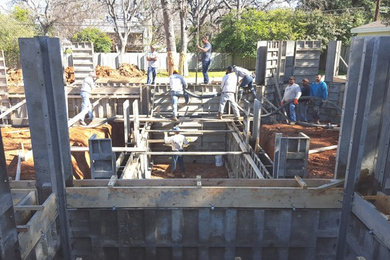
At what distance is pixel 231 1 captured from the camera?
38.3m

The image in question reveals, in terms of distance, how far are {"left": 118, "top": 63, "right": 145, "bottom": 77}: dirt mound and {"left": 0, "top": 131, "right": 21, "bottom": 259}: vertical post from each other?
26538mm

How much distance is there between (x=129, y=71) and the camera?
28.9 meters

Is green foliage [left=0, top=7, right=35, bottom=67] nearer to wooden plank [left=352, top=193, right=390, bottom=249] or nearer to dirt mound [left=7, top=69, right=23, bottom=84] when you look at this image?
dirt mound [left=7, top=69, right=23, bottom=84]

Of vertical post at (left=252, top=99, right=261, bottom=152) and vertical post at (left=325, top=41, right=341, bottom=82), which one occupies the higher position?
vertical post at (left=325, top=41, right=341, bottom=82)

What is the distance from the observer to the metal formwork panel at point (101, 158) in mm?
5805

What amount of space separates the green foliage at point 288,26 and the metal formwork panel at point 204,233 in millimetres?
24470

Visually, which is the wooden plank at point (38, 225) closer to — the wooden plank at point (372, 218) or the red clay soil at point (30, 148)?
the red clay soil at point (30, 148)

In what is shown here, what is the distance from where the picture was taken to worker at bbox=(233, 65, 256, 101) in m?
12.0

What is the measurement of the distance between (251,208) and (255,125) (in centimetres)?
404

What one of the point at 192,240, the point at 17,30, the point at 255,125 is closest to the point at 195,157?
the point at 255,125

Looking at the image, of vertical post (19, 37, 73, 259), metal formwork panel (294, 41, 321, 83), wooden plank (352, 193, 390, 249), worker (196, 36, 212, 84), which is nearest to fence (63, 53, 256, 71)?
metal formwork panel (294, 41, 321, 83)

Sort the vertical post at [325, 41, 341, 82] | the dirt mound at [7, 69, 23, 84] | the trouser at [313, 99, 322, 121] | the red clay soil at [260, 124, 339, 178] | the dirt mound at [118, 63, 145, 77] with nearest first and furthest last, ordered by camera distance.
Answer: the red clay soil at [260, 124, 339, 178], the trouser at [313, 99, 322, 121], the vertical post at [325, 41, 341, 82], the dirt mound at [7, 69, 23, 84], the dirt mound at [118, 63, 145, 77]

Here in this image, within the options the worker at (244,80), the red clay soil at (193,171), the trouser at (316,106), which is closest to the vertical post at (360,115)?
the red clay soil at (193,171)

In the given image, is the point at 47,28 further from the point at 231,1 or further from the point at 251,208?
the point at 251,208
